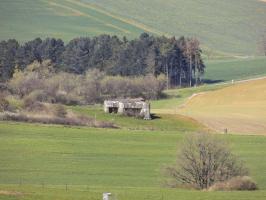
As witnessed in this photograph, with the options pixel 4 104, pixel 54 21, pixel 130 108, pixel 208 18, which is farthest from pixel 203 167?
pixel 208 18

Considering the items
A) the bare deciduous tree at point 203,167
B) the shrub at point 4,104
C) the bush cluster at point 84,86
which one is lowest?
the bare deciduous tree at point 203,167

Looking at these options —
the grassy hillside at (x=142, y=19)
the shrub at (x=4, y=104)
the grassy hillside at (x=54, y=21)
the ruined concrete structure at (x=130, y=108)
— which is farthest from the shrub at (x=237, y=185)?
the grassy hillside at (x=142, y=19)

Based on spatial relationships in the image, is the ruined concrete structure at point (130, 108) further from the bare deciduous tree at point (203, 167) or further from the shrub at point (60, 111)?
the bare deciduous tree at point (203, 167)

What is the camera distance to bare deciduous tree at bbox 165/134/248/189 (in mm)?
39906

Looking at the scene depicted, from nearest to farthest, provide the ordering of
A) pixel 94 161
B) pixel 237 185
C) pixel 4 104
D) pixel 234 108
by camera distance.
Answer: pixel 237 185 < pixel 94 161 < pixel 4 104 < pixel 234 108

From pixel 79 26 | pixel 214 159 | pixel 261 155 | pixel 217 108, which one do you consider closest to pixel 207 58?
pixel 79 26

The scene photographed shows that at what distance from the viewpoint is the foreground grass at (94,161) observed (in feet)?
114

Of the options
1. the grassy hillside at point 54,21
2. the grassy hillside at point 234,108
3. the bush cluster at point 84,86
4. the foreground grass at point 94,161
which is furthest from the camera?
the grassy hillside at point 54,21

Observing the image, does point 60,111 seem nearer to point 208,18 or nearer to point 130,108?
point 130,108

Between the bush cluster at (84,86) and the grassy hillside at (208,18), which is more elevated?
the grassy hillside at (208,18)

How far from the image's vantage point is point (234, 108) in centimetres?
7794

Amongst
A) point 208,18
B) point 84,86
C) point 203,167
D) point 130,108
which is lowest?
point 203,167

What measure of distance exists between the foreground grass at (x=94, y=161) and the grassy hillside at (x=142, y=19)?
2843 inches

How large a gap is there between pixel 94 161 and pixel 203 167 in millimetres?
7699
